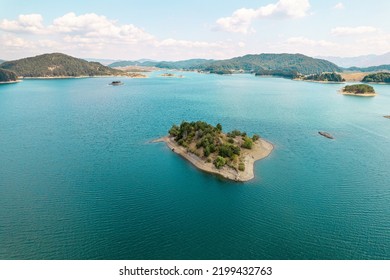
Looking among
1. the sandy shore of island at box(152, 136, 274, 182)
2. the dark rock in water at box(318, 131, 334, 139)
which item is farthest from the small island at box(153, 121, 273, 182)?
the dark rock in water at box(318, 131, 334, 139)

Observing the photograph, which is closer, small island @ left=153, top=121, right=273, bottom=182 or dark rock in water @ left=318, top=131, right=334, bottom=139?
small island @ left=153, top=121, right=273, bottom=182

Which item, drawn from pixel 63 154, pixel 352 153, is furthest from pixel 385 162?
pixel 63 154

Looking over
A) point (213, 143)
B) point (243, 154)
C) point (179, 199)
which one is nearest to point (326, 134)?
point (243, 154)

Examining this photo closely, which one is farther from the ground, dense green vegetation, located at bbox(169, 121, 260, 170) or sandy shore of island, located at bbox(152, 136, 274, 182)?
dense green vegetation, located at bbox(169, 121, 260, 170)

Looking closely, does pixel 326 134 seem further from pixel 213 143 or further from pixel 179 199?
pixel 179 199

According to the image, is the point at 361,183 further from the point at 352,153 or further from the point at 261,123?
the point at 261,123

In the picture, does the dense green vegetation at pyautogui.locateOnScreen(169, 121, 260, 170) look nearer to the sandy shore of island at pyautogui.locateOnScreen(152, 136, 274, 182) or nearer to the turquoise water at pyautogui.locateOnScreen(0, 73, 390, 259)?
the sandy shore of island at pyautogui.locateOnScreen(152, 136, 274, 182)

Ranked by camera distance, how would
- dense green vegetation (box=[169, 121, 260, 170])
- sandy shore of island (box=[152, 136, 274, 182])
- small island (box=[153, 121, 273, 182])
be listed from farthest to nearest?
dense green vegetation (box=[169, 121, 260, 170]) < small island (box=[153, 121, 273, 182]) < sandy shore of island (box=[152, 136, 274, 182])
